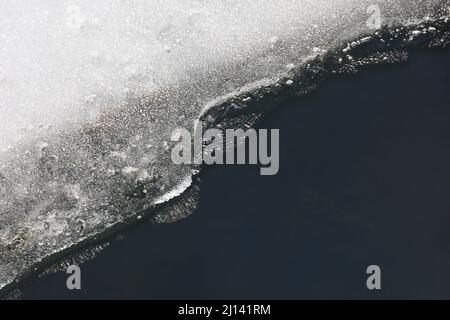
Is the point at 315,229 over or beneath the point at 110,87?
beneath

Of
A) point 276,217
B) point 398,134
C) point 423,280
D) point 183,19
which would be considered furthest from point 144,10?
point 423,280

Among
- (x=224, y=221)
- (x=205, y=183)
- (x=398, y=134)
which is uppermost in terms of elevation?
(x=398, y=134)
